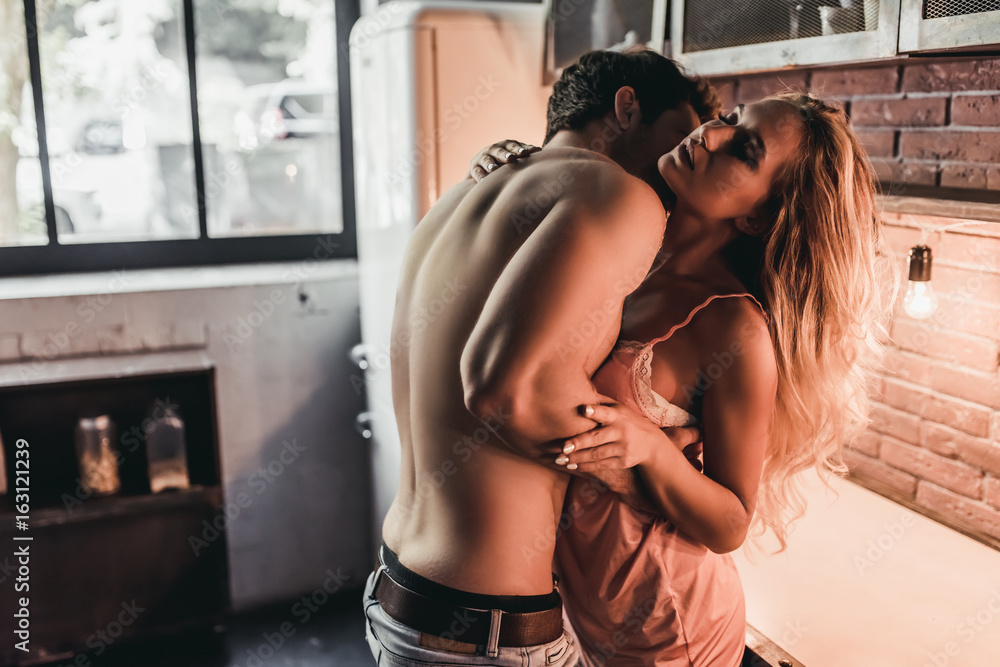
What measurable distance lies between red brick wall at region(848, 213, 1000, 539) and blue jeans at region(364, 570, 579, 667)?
1165 millimetres

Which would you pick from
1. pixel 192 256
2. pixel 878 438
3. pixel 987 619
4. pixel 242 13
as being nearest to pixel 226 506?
pixel 192 256

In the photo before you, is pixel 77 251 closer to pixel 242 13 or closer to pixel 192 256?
pixel 192 256

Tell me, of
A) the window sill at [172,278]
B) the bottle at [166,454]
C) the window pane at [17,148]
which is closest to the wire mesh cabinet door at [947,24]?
the window sill at [172,278]

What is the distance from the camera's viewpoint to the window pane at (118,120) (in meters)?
2.79

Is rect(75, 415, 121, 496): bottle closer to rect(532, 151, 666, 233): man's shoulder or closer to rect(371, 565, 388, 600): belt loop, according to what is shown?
rect(371, 565, 388, 600): belt loop

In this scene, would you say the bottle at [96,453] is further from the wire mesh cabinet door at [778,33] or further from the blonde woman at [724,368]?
the wire mesh cabinet door at [778,33]

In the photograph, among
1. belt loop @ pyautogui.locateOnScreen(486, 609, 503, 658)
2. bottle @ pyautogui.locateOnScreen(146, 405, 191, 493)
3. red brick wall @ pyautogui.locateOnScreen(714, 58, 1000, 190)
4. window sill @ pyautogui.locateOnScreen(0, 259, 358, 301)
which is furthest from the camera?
window sill @ pyautogui.locateOnScreen(0, 259, 358, 301)

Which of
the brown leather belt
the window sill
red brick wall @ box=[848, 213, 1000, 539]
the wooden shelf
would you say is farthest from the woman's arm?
the window sill

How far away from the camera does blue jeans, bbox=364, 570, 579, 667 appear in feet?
3.48

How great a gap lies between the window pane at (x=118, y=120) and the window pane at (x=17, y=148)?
6 cm

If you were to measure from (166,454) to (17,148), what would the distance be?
126 cm

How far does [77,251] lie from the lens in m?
2.85

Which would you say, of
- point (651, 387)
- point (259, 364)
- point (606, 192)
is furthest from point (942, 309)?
point (259, 364)

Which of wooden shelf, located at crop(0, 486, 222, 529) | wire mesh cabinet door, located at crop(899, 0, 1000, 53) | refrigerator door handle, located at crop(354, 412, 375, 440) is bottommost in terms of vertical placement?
wooden shelf, located at crop(0, 486, 222, 529)
